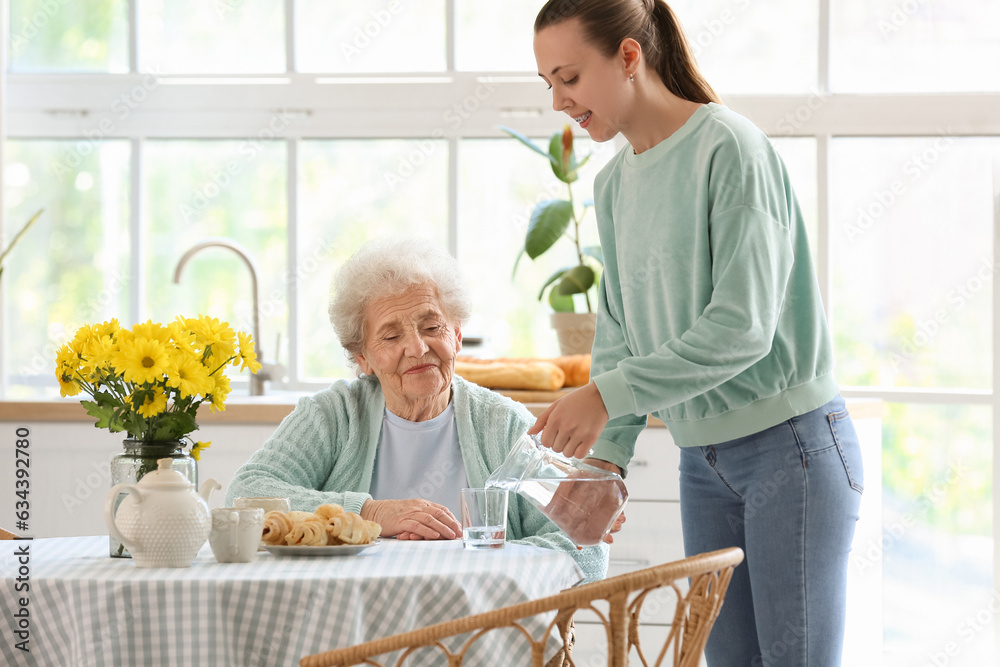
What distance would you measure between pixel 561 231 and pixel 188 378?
1611mm

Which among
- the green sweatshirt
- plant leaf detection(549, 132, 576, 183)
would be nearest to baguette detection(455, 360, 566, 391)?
plant leaf detection(549, 132, 576, 183)

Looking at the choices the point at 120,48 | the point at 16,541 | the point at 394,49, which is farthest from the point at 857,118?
the point at 16,541

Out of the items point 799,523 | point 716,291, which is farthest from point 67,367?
point 799,523

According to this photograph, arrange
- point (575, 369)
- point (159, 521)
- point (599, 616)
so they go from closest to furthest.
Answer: point (599, 616)
point (159, 521)
point (575, 369)

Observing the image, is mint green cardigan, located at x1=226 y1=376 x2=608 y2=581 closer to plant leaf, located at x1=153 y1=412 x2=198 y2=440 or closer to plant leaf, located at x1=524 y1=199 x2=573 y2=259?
plant leaf, located at x1=153 y1=412 x2=198 y2=440

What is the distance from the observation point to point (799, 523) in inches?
45.5

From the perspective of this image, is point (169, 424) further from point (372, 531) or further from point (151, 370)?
point (372, 531)

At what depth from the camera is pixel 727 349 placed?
1.09m

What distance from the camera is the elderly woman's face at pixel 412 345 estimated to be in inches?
67.2

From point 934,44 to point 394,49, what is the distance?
5.19ft

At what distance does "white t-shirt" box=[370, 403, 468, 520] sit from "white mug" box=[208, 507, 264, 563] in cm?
57

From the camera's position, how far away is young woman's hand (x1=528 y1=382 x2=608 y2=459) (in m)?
1.13

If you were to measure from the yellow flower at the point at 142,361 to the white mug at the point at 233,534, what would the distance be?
178 millimetres

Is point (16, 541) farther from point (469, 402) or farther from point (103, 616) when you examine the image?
point (469, 402)
